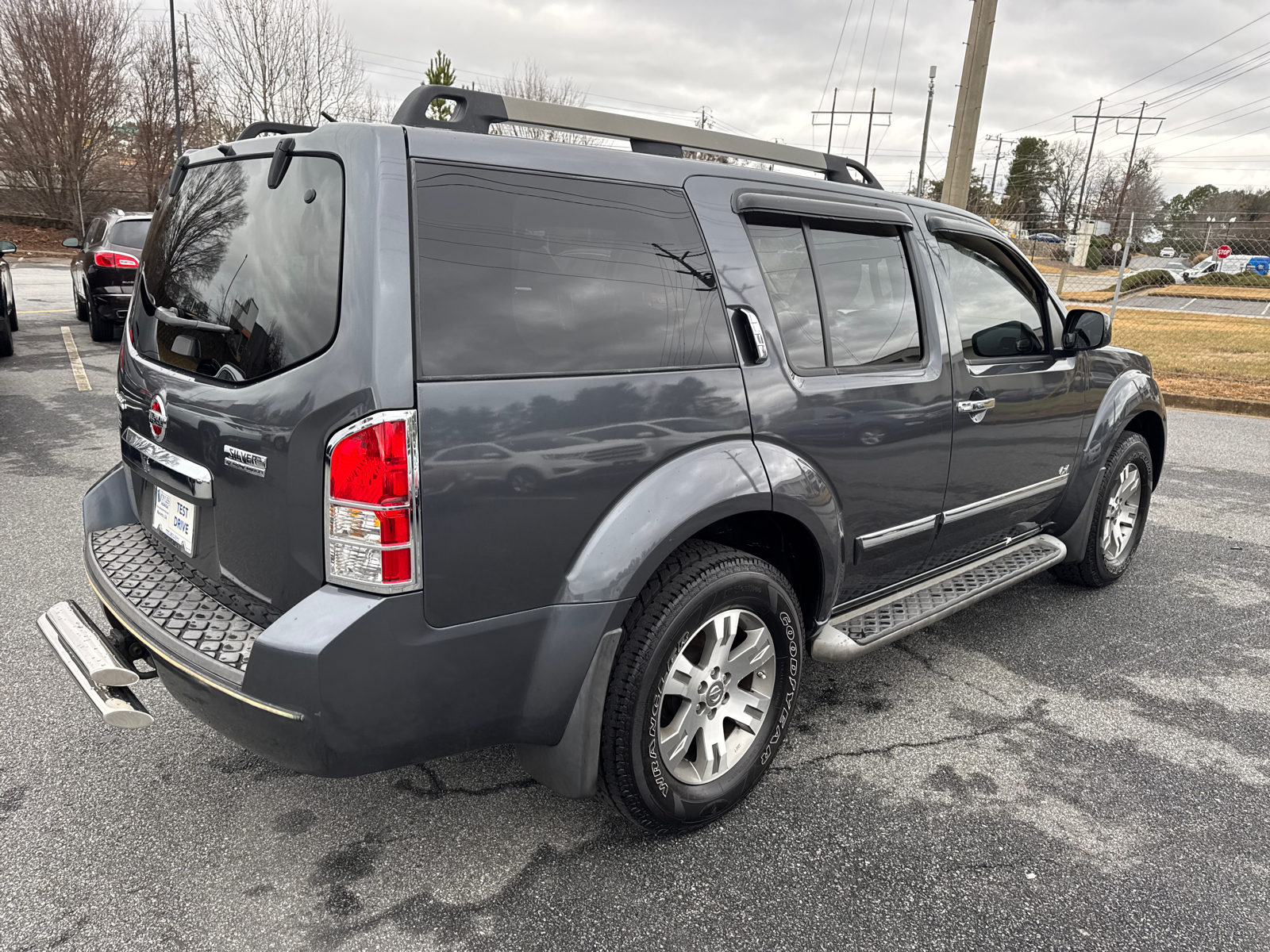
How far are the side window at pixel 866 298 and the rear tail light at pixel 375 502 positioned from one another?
1544mm

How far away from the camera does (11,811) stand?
2.48 metres

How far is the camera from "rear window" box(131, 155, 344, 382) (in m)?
2.00

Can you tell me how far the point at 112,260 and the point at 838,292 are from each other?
1100cm

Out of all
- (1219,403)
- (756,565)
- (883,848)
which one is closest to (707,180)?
(756,565)

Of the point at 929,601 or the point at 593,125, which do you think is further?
the point at 929,601

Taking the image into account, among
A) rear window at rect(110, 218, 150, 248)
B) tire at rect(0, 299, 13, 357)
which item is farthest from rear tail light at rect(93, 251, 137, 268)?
tire at rect(0, 299, 13, 357)

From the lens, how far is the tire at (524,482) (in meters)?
1.99

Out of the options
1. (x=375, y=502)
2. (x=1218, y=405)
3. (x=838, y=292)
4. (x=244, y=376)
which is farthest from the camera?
(x=1218, y=405)

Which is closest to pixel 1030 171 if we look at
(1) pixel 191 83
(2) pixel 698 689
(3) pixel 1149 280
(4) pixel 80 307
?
(3) pixel 1149 280

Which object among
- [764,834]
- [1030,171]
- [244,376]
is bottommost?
[764,834]

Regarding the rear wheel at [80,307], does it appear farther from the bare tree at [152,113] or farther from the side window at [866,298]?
the bare tree at [152,113]

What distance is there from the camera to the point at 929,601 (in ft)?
10.8

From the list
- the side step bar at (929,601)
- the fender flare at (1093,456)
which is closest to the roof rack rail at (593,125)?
the side step bar at (929,601)

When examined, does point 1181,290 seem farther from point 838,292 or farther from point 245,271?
Result: point 245,271
